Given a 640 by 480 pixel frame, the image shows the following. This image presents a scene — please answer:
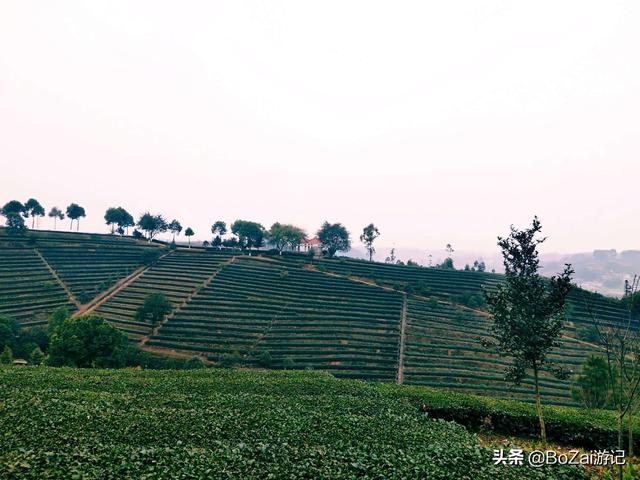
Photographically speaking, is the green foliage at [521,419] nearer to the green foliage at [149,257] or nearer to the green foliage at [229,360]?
the green foliage at [229,360]

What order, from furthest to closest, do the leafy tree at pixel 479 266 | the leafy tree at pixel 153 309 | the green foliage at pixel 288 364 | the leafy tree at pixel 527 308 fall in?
1. the leafy tree at pixel 479 266
2. the leafy tree at pixel 153 309
3. the green foliage at pixel 288 364
4. the leafy tree at pixel 527 308

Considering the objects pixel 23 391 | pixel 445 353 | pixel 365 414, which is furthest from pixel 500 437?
pixel 445 353

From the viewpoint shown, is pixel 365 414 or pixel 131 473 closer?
pixel 131 473

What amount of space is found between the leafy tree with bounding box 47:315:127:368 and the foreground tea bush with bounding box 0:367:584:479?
1454cm

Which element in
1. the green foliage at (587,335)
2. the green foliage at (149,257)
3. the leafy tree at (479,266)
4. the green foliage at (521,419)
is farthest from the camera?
the leafy tree at (479,266)

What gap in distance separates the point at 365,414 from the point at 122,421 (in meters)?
9.59

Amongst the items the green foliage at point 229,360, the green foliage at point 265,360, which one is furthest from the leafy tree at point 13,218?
the green foliage at point 265,360

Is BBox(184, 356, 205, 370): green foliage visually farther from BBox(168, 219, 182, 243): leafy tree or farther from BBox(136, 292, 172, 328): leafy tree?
BBox(168, 219, 182, 243): leafy tree

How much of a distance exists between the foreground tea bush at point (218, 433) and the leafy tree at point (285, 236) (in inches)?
3224

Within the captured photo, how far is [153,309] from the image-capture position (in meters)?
50.6

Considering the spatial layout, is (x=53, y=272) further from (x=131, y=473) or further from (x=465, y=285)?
(x=465, y=285)

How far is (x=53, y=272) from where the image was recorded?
218ft

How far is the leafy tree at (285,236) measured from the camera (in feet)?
329

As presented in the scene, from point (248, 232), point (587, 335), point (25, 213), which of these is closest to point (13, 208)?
point (25, 213)
